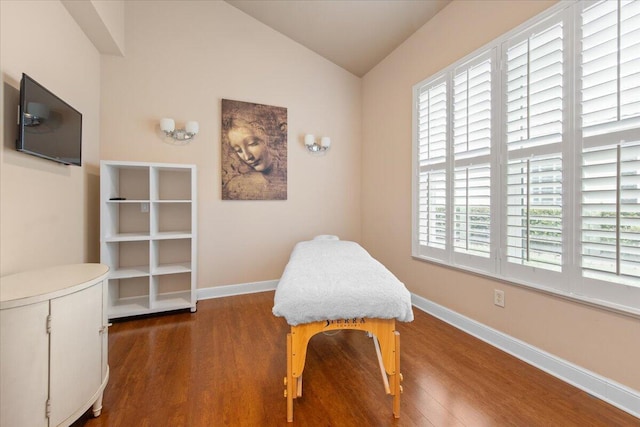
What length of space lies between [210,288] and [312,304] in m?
2.14

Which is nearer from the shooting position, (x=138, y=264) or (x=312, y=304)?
(x=312, y=304)

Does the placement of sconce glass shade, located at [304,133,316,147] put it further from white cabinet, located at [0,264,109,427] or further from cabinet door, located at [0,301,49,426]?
cabinet door, located at [0,301,49,426]

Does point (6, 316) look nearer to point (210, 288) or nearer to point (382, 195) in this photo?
point (210, 288)

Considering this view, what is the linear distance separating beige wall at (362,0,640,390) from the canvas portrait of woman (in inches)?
46.9

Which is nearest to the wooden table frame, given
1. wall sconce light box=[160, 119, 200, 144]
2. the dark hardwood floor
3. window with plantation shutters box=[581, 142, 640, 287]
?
the dark hardwood floor

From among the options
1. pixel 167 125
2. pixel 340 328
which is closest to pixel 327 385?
pixel 340 328

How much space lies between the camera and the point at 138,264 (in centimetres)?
267

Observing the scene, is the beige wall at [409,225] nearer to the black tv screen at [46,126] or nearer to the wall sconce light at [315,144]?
the wall sconce light at [315,144]

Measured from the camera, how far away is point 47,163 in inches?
68.7

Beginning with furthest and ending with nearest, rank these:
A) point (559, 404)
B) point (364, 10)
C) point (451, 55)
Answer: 1. point (364, 10)
2. point (451, 55)
3. point (559, 404)

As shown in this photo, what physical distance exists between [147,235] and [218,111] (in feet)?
5.01

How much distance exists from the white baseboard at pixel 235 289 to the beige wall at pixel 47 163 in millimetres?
1098

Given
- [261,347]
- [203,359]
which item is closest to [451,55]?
[261,347]

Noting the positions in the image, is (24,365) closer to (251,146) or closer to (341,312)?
(341,312)
